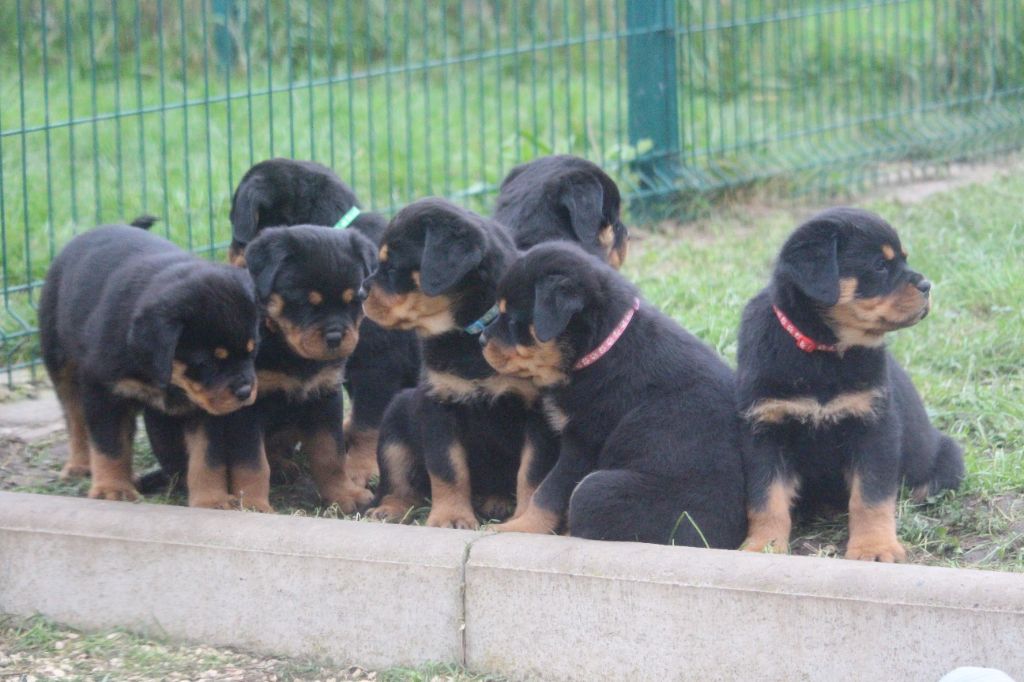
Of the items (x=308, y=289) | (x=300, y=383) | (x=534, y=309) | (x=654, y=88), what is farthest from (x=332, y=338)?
(x=654, y=88)

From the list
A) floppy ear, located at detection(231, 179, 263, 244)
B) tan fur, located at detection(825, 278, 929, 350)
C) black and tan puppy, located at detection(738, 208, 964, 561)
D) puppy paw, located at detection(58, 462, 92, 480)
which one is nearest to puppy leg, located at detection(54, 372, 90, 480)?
puppy paw, located at detection(58, 462, 92, 480)

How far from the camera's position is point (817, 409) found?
4.26m

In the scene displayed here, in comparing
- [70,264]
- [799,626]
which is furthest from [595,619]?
[70,264]

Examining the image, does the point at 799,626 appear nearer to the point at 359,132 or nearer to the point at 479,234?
the point at 479,234

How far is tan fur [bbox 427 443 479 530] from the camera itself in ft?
14.9

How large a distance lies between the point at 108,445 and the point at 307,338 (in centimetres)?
77

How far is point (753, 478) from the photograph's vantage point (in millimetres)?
4293

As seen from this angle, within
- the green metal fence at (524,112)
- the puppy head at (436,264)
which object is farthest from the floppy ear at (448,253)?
the green metal fence at (524,112)

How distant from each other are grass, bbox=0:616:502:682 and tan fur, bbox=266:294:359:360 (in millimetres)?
1049

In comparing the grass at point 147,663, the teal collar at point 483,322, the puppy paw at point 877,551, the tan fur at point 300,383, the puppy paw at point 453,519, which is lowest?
Answer: the grass at point 147,663

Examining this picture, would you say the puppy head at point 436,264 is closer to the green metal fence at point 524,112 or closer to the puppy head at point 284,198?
the puppy head at point 284,198

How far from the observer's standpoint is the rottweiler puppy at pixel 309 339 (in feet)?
15.4

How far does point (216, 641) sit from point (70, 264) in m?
1.76

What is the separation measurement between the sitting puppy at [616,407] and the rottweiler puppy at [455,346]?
7.2 inches
